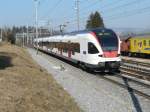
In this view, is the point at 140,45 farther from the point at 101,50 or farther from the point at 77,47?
the point at 101,50

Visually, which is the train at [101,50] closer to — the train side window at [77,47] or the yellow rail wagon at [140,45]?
the train side window at [77,47]

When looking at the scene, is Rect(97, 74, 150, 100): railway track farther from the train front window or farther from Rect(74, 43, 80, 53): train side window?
Rect(74, 43, 80, 53): train side window

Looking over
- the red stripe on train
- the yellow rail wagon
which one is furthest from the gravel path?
the yellow rail wagon

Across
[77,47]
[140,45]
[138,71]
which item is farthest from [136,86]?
[140,45]

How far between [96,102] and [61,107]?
2900mm

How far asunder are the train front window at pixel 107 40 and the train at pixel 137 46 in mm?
26083

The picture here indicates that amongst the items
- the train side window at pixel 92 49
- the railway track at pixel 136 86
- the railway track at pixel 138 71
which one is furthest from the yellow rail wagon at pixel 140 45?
the railway track at pixel 136 86

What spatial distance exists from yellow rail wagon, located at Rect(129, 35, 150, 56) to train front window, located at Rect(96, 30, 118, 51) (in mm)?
26083

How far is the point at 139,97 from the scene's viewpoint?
16.4 meters

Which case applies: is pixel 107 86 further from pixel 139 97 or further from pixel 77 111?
pixel 77 111

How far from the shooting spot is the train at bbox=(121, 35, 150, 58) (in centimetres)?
5379

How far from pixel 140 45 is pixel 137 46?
58.4 inches

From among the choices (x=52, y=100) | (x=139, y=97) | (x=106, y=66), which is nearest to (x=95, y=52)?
(x=106, y=66)

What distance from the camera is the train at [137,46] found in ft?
176
